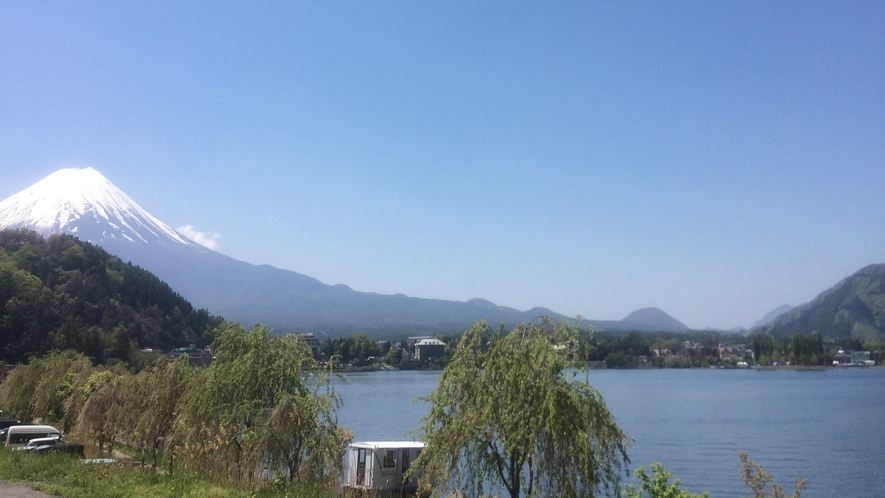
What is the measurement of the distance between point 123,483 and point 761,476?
11601mm

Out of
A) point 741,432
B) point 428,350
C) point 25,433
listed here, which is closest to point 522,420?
point 25,433

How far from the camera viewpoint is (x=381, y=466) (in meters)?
21.1

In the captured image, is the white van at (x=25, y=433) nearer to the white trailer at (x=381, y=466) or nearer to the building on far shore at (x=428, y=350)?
the white trailer at (x=381, y=466)

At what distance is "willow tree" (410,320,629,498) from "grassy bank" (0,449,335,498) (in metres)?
3.50

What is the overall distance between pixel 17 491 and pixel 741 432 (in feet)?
142

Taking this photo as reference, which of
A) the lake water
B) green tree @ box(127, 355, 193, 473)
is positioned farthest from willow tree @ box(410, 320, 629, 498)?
green tree @ box(127, 355, 193, 473)

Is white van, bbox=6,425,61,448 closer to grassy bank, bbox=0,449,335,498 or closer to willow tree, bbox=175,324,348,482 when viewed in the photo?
grassy bank, bbox=0,449,335,498

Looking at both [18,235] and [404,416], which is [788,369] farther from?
[18,235]

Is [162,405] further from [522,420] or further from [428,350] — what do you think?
[428,350]

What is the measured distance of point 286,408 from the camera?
1650cm

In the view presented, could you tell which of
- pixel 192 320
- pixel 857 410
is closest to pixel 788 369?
pixel 857 410

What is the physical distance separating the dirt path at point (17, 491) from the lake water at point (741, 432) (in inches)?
275

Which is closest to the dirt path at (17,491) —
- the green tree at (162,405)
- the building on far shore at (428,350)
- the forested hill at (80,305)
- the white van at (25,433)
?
the green tree at (162,405)

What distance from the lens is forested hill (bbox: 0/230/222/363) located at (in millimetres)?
78125
